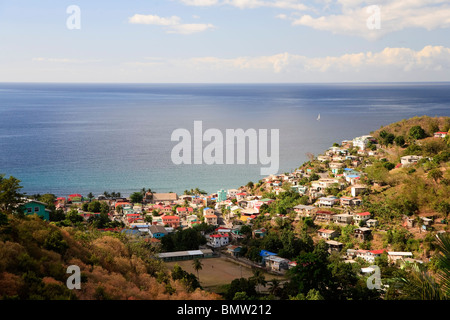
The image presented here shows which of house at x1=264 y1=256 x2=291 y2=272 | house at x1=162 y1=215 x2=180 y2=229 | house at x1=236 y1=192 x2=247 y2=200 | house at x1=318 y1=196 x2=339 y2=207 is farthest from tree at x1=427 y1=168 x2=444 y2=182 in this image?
house at x1=162 y1=215 x2=180 y2=229

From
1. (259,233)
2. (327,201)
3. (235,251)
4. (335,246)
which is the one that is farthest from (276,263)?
(327,201)

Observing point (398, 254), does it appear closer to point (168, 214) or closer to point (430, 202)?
point (430, 202)

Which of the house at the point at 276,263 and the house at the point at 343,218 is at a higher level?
the house at the point at 343,218

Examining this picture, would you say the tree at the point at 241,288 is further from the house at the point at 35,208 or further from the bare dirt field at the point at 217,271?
the house at the point at 35,208

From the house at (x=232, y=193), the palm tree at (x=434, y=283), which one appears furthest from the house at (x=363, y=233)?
the palm tree at (x=434, y=283)

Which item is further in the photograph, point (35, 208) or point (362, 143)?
point (362, 143)

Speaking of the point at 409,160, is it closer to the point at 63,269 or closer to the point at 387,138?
the point at 387,138
